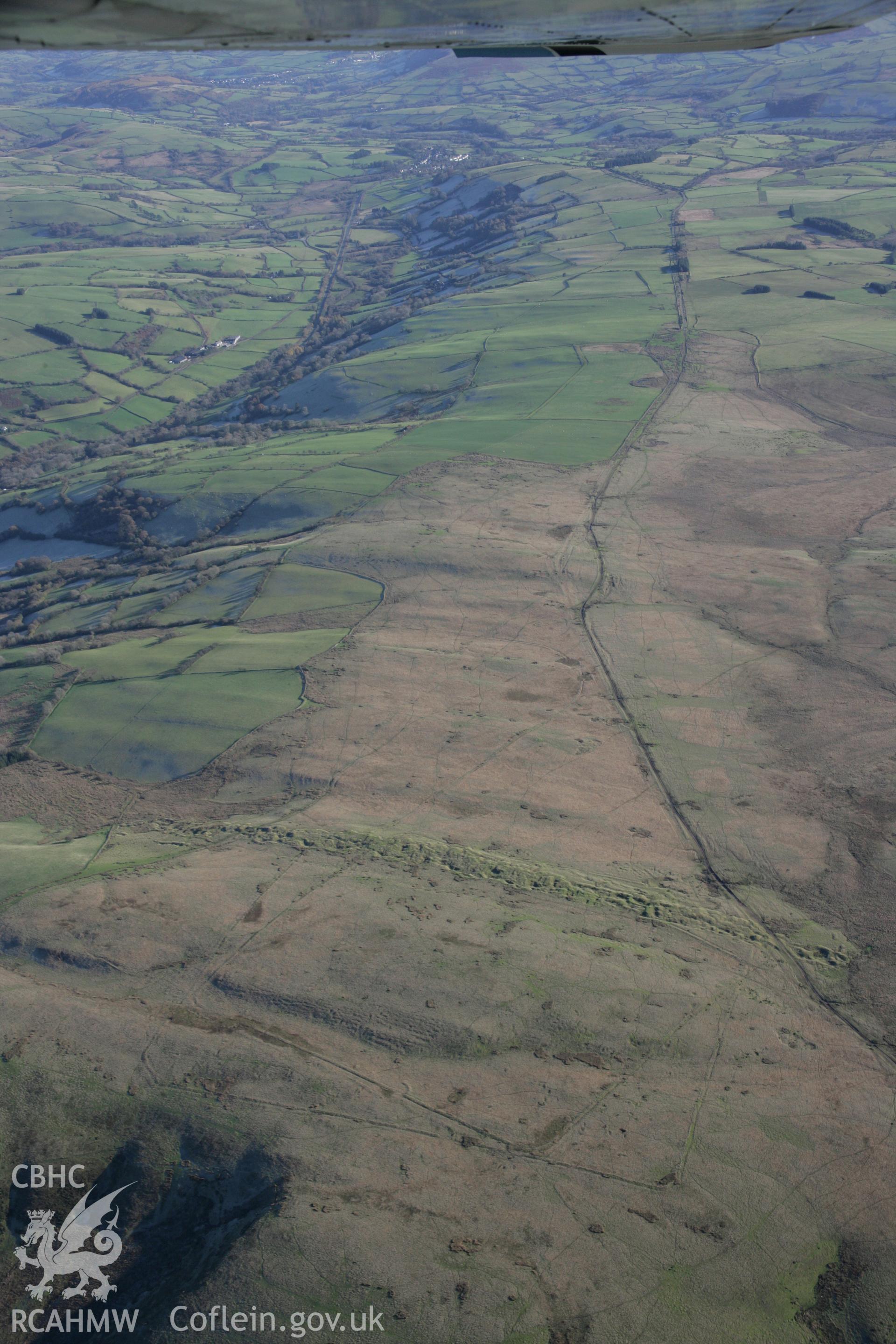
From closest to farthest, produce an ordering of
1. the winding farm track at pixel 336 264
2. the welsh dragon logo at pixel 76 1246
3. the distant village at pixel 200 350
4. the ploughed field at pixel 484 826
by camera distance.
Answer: the ploughed field at pixel 484 826, the welsh dragon logo at pixel 76 1246, the distant village at pixel 200 350, the winding farm track at pixel 336 264

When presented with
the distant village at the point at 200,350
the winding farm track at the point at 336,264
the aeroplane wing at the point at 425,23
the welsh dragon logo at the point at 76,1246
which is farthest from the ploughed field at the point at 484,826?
the winding farm track at the point at 336,264

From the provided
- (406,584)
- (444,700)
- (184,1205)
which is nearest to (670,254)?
(406,584)

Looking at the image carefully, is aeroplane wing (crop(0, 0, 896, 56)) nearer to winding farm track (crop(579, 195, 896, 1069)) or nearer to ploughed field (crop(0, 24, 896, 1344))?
ploughed field (crop(0, 24, 896, 1344))

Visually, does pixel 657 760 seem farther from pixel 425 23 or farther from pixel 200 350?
pixel 200 350

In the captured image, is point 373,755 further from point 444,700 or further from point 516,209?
point 516,209

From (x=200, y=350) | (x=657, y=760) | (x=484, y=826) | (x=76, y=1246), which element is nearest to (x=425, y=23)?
(x=76, y=1246)

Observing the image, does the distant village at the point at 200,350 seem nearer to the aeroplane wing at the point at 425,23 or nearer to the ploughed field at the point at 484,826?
the ploughed field at the point at 484,826

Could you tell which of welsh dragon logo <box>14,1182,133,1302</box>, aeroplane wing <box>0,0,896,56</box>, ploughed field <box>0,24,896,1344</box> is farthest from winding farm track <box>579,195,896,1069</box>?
aeroplane wing <box>0,0,896,56</box>
